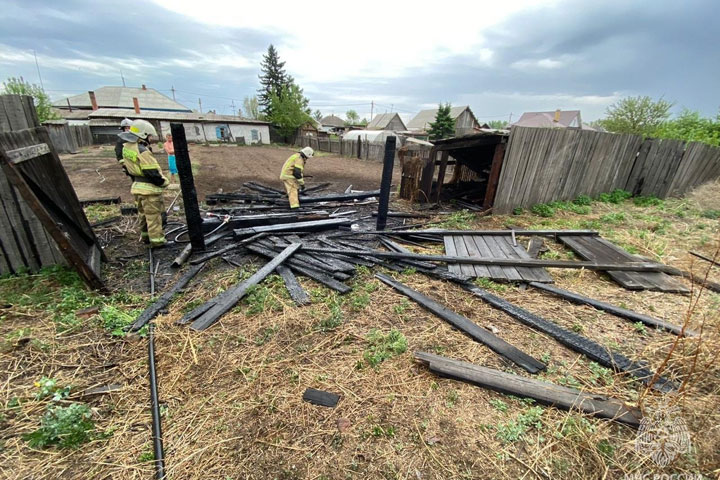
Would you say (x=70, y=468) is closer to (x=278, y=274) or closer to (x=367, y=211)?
(x=278, y=274)

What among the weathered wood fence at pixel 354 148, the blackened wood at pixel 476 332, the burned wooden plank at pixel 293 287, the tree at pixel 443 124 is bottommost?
the burned wooden plank at pixel 293 287

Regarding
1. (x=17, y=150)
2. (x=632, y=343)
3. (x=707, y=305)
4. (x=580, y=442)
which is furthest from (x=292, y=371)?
(x=707, y=305)

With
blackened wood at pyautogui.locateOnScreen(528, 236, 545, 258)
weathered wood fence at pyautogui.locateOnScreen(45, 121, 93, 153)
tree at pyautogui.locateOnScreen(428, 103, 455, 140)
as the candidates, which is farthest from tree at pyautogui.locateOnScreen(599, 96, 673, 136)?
weathered wood fence at pyautogui.locateOnScreen(45, 121, 93, 153)

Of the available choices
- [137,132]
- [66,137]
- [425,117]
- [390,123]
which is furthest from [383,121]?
[137,132]

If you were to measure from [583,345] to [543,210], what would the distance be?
6365 mm

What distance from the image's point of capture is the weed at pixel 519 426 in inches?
86.7

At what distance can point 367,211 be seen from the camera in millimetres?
8594

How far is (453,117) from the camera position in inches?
1921

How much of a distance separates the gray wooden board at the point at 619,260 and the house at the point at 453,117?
46.3 m

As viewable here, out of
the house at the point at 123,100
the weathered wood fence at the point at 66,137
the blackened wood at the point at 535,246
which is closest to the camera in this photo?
the blackened wood at the point at 535,246

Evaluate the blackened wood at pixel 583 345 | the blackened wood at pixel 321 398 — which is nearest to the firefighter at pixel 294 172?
the blackened wood at pixel 583 345

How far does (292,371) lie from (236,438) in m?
0.73

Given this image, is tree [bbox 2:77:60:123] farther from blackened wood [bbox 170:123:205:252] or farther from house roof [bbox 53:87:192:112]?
blackened wood [bbox 170:123:205:252]

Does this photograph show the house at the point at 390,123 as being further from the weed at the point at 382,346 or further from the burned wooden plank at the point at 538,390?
the burned wooden plank at the point at 538,390
